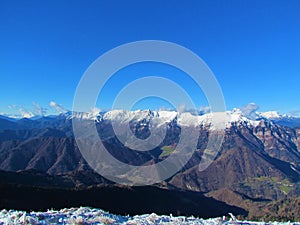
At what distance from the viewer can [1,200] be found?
5832 inches

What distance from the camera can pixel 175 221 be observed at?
15289 millimetres

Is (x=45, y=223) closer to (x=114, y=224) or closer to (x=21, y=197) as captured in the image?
(x=114, y=224)

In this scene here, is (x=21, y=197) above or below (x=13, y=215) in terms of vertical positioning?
below

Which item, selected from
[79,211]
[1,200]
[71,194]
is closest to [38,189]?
[71,194]

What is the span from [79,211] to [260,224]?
867cm

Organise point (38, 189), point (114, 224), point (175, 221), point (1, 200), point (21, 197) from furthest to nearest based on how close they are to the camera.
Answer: point (38, 189) → point (21, 197) → point (1, 200) → point (175, 221) → point (114, 224)

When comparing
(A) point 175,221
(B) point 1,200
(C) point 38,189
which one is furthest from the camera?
(C) point 38,189

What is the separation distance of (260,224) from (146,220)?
218 inches

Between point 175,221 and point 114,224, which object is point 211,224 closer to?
point 175,221

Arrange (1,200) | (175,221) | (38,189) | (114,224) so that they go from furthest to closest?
(38,189)
(1,200)
(175,221)
(114,224)

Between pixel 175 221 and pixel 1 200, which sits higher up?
pixel 175 221

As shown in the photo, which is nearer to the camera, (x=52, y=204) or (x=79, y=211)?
(x=79, y=211)

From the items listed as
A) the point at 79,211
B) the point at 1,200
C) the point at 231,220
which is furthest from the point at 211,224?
the point at 1,200

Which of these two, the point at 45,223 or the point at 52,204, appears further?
the point at 52,204
